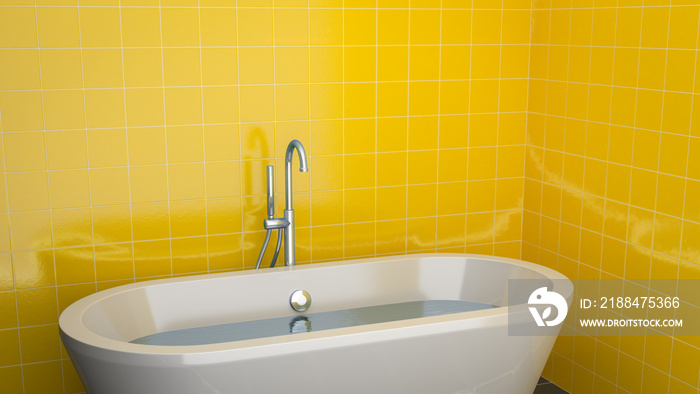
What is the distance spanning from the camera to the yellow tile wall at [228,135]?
294cm

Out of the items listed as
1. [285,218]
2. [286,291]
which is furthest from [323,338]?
[285,218]

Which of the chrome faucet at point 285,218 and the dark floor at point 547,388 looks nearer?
the chrome faucet at point 285,218

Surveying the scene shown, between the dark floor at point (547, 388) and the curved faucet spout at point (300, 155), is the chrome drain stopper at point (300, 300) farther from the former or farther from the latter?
the dark floor at point (547, 388)

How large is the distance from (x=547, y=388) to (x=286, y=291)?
1418mm

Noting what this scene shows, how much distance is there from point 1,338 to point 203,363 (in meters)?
1.18

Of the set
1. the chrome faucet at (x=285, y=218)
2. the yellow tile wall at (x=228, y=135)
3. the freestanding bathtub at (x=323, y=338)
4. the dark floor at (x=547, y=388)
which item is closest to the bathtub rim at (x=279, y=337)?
the freestanding bathtub at (x=323, y=338)

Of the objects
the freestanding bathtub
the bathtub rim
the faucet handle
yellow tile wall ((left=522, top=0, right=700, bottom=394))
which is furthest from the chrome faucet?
yellow tile wall ((left=522, top=0, right=700, bottom=394))

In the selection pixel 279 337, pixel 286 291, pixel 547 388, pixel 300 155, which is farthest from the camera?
pixel 547 388

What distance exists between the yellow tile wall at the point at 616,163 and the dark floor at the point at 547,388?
35 millimetres

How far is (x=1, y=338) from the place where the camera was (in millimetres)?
2975

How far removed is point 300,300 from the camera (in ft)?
10.5

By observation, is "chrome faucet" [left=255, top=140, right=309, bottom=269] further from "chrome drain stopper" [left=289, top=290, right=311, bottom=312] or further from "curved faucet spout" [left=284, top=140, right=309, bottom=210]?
"chrome drain stopper" [left=289, top=290, right=311, bottom=312]

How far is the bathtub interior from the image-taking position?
9.52 ft

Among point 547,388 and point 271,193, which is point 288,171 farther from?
point 547,388
